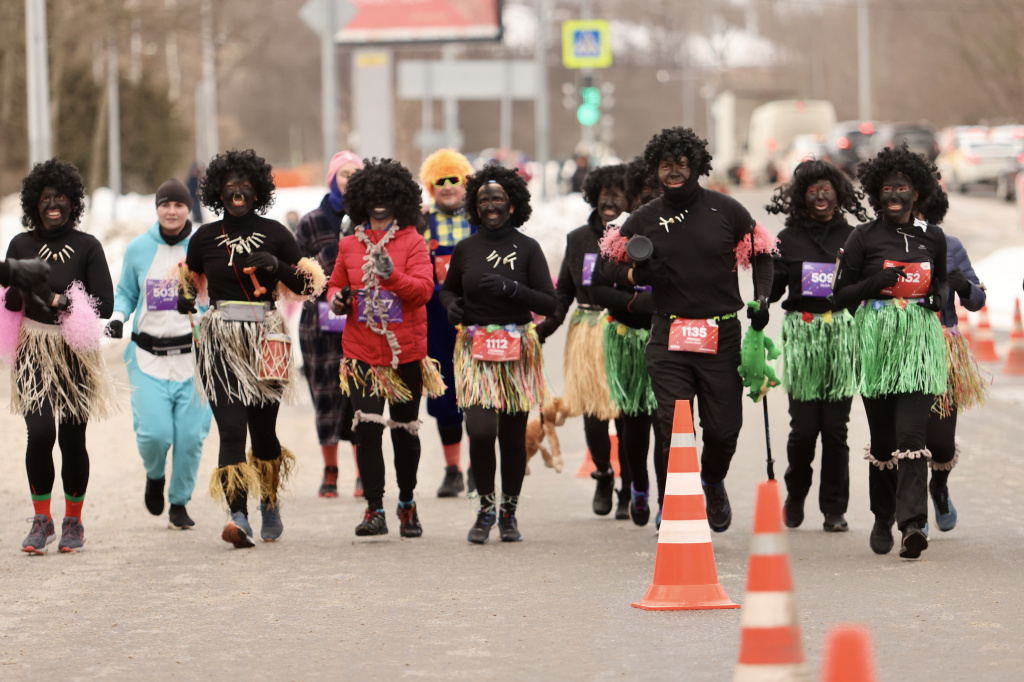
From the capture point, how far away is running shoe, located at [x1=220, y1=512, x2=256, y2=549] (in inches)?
318

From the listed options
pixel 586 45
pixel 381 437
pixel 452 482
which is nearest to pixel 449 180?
pixel 452 482

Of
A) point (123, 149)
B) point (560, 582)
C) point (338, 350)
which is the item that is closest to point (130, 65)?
point (123, 149)

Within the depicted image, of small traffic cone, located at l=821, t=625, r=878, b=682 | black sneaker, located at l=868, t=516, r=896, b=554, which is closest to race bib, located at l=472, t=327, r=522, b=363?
black sneaker, located at l=868, t=516, r=896, b=554

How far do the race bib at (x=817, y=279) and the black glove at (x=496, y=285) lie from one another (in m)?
1.47

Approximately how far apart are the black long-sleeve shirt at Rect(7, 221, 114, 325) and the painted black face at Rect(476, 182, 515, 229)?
6.15ft

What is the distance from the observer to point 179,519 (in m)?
8.94

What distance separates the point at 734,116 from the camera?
64.8 meters

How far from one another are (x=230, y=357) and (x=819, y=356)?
2.92 meters

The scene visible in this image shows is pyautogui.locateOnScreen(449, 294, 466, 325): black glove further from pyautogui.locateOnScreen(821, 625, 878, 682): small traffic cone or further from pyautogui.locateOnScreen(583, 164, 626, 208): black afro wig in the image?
pyautogui.locateOnScreen(821, 625, 878, 682): small traffic cone

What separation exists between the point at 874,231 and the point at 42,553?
4301 mm

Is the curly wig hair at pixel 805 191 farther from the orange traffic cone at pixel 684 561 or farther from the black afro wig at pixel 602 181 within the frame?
the orange traffic cone at pixel 684 561

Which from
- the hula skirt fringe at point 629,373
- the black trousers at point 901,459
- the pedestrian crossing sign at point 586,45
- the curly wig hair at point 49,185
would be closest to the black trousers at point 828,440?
the black trousers at point 901,459

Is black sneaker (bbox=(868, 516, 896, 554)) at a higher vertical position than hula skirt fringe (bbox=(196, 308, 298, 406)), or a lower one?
lower

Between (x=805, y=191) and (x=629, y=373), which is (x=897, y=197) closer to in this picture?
(x=805, y=191)
